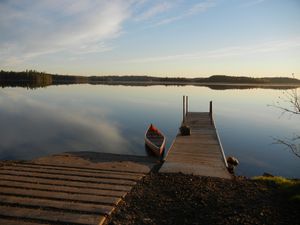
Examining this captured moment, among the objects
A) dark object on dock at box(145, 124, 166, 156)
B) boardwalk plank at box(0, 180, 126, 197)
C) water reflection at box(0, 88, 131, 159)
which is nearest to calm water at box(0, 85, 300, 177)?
water reflection at box(0, 88, 131, 159)

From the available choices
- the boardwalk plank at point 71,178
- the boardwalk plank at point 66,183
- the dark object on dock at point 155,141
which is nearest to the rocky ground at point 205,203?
the boardwalk plank at point 66,183

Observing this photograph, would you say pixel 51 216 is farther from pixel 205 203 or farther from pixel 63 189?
pixel 205 203

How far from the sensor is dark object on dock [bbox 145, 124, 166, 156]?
17509 mm

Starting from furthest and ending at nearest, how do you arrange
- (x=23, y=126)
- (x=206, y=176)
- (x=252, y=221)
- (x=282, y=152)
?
(x=23, y=126), (x=282, y=152), (x=206, y=176), (x=252, y=221)

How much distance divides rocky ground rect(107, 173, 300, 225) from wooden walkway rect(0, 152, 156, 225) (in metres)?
0.46

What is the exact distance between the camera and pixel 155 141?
20000 mm

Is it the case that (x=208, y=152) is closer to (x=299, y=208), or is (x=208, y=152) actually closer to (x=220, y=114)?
(x=299, y=208)

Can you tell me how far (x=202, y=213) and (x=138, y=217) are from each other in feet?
4.76

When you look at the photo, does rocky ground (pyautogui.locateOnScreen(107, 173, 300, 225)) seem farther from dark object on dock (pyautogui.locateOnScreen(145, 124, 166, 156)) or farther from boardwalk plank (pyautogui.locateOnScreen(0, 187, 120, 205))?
dark object on dock (pyautogui.locateOnScreen(145, 124, 166, 156))

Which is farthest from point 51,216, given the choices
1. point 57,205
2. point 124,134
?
point 124,134

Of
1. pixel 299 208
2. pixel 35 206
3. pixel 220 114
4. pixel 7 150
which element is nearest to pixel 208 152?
pixel 299 208

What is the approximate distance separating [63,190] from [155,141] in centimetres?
1232

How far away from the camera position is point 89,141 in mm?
22344

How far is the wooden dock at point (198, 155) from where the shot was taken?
10798 mm
